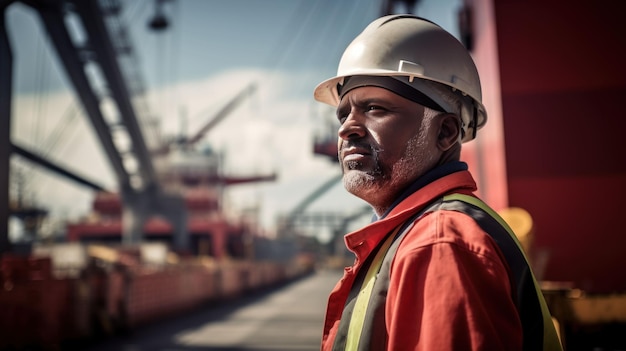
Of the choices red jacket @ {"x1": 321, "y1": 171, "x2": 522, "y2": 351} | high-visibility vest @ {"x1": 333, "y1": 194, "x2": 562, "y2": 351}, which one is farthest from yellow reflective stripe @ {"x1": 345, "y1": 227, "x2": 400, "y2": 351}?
red jacket @ {"x1": 321, "y1": 171, "x2": 522, "y2": 351}

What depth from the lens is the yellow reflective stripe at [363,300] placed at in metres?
1.35

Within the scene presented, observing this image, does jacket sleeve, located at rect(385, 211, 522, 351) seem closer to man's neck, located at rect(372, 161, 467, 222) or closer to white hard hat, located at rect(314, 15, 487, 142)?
man's neck, located at rect(372, 161, 467, 222)

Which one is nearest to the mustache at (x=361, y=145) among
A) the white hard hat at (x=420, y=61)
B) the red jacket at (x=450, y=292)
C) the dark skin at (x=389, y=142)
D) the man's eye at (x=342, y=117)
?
the dark skin at (x=389, y=142)

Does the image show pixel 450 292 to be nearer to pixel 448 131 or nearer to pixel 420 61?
pixel 448 131

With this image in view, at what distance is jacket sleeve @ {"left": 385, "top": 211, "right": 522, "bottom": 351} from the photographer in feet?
3.52

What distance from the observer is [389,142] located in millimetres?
1534

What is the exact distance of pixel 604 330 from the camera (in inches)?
177

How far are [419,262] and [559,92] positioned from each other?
7.56 meters

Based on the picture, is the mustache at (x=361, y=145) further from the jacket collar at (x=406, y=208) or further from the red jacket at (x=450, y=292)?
the red jacket at (x=450, y=292)

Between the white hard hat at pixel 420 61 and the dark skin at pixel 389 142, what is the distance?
6 centimetres

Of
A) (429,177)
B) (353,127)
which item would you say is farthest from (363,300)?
(353,127)

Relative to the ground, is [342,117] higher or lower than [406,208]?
higher

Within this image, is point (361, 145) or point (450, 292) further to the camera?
point (361, 145)

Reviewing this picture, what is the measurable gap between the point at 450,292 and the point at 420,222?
0.72ft
